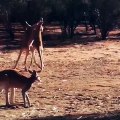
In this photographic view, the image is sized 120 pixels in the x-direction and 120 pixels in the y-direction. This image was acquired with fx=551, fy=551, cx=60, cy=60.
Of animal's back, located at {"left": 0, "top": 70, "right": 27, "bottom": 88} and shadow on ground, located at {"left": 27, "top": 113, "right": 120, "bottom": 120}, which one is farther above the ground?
animal's back, located at {"left": 0, "top": 70, "right": 27, "bottom": 88}

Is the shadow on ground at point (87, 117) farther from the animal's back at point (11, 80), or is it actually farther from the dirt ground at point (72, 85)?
the animal's back at point (11, 80)

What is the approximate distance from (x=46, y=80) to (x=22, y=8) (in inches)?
665

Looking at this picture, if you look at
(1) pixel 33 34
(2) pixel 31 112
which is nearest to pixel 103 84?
(1) pixel 33 34

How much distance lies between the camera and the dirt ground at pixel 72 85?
10572mm

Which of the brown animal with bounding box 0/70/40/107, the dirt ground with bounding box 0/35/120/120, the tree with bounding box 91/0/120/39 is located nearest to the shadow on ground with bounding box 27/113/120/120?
the dirt ground with bounding box 0/35/120/120

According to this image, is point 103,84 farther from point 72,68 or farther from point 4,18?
point 4,18

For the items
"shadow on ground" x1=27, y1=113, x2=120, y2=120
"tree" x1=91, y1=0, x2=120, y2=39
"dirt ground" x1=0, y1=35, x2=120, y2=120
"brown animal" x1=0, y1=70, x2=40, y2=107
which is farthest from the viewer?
"tree" x1=91, y1=0, x2=120, y2=39

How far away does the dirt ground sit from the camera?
10.6 m

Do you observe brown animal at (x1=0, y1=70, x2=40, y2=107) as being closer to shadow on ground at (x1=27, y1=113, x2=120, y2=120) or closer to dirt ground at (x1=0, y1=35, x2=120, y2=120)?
dirt ground at (x1=0, y1=35, x2=120, y2=120)

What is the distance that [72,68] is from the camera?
60.1 feet

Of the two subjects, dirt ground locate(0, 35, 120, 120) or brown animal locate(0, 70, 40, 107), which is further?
brown animal locate(0, 70, 40, 107)

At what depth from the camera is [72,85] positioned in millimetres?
14578

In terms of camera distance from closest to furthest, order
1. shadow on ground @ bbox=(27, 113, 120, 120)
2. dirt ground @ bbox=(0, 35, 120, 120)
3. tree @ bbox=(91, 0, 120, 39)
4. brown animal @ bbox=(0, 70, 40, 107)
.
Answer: shadow on ground @ bbox=(27, 113, 120, 120)
dirt ground @ bbox=(0, 35, 120, 120)
brown animal @ bbox=(0, 70, 40, 107)
tree @ bbox=(91, 0, 120, 39)

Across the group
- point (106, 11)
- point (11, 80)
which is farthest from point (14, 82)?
point (106, 11)
